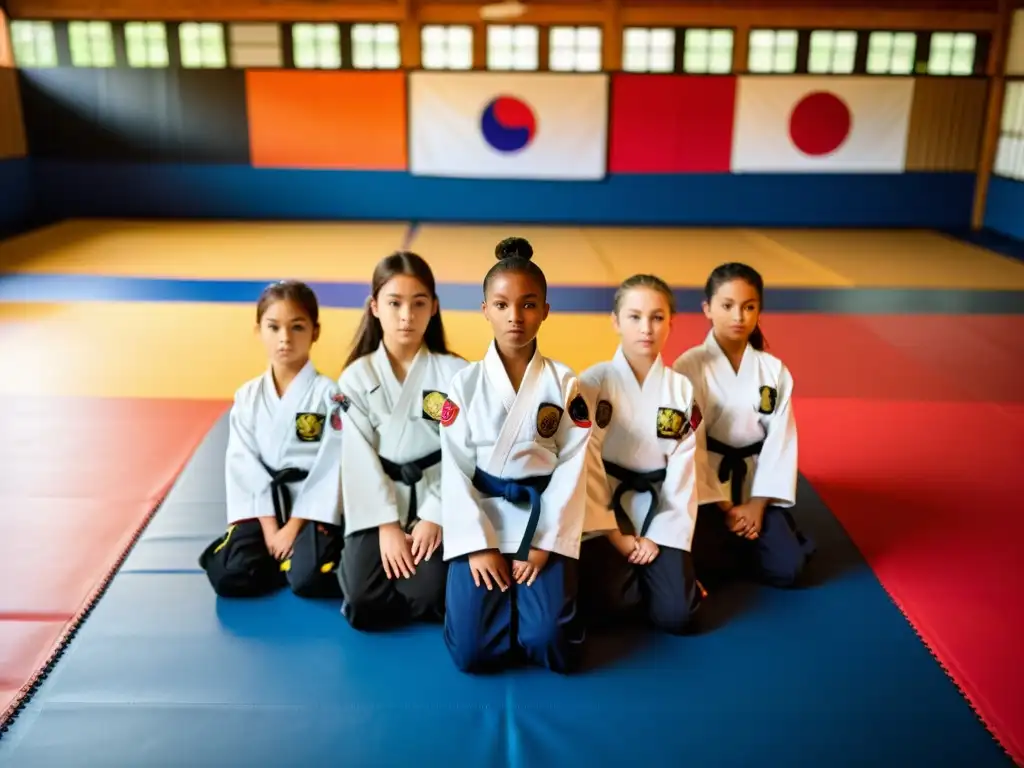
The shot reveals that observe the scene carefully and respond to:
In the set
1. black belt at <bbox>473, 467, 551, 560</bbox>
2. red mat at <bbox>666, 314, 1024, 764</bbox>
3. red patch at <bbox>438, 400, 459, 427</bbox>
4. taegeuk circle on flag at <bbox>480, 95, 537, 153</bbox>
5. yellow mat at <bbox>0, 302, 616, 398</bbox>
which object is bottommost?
red mat at <bbox>666, 314, 1024, 764</bbox>

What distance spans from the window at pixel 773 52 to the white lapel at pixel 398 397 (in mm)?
9780

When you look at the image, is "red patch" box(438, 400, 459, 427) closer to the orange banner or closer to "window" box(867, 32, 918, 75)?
the orange banner

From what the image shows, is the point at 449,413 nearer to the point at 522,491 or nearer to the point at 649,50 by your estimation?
the point at 522,491

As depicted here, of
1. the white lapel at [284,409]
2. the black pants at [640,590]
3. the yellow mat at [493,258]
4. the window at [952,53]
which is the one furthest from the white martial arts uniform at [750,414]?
the window at [952,53]

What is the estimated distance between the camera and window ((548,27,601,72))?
11.1 metres

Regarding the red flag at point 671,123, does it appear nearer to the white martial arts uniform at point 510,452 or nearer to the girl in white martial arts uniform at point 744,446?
the girl in white martial arts uniform at point 744,446

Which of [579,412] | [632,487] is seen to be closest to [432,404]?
[579,412]

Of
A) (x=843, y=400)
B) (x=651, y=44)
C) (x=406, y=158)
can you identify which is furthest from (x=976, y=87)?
(x=843, y=400)

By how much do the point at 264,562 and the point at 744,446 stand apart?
166cm

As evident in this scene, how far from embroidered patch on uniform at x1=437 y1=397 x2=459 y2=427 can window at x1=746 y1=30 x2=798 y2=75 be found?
9.97m

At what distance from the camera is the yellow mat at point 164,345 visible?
16.7ft

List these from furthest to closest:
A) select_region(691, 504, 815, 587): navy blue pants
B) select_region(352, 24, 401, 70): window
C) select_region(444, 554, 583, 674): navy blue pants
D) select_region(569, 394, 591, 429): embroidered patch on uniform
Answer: select_region(352, 24, 401, 70): window → select_region(691, 504, 815, 587): navy blue pants → select_region(569, 394, 591, 429): embroidered patch on uniform → select_region(444, 554, 583, 674): navy blue pants

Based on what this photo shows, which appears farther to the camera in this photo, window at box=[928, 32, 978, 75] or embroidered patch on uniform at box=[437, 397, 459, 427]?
window at box=[928, 32, 978, 75]

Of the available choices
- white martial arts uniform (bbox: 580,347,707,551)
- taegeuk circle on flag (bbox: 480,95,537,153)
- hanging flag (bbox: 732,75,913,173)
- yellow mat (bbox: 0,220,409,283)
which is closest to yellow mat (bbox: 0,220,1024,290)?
yellow mat (bbox: 0,220,409,283)
